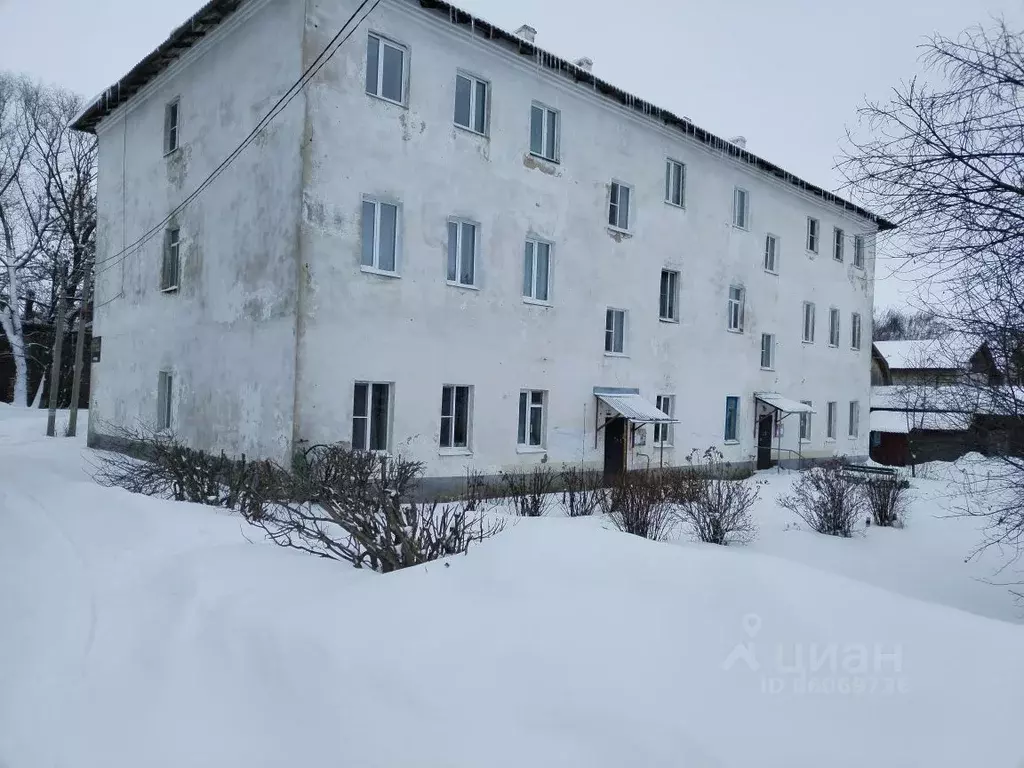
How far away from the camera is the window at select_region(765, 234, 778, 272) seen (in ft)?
75.1

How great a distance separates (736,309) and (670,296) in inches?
128

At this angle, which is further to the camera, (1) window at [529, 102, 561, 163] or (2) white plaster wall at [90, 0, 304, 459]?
(1) window at [529, 102, 561, 163]

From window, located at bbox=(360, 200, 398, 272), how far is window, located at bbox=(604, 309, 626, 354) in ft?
20.6

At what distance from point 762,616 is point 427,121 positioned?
12.1 meters

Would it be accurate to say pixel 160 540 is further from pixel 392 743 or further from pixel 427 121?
pixel 427 121

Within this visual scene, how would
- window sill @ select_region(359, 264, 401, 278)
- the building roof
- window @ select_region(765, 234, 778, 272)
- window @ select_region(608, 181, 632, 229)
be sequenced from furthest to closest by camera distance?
window @ select_region(765, 234, 778, 272) < window @ select_region(608, 181, 632, 229) < the building roof < window sill @ select_region(359, 264, 401, 278)

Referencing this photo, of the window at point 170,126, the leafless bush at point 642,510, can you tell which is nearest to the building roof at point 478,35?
the window at point 170,126

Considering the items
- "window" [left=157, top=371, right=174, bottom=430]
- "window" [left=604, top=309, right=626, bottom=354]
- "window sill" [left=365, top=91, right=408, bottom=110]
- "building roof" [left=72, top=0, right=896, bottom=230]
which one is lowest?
"window" [left=157, top=371, right=174, bottom=430]

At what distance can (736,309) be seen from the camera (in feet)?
71.3

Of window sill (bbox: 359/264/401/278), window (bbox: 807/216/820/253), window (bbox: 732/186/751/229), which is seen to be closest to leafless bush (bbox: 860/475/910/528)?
window sill (bbox: 359/264/401/278)

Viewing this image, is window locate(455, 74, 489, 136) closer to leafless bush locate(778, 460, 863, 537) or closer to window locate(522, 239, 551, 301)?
window locate(522, 239, 551, 301)

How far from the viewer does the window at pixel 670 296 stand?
63.8 feet

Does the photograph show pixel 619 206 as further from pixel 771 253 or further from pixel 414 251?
pixel 771 253

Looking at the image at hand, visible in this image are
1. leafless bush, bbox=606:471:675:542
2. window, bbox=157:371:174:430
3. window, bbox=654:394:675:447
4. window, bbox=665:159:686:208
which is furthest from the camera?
window, bbox=665:159:686:208
